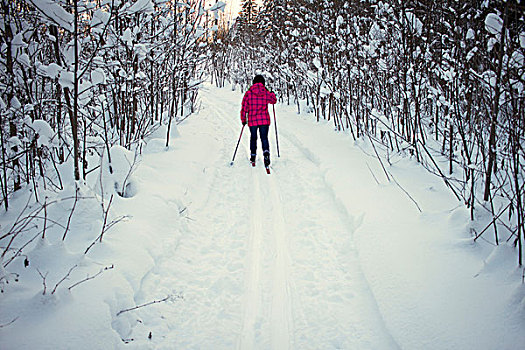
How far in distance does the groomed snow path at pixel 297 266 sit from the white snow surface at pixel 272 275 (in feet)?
0.04

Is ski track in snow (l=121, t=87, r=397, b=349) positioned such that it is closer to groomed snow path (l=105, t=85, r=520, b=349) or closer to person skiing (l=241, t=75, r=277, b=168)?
groomed snow path (l=105, t=85, r=520, b=349)

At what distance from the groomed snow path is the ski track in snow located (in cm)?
1

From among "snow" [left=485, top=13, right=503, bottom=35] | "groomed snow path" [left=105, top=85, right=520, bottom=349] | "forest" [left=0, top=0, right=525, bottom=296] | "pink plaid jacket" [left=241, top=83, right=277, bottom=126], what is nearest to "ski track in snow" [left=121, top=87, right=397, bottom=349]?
"groomed snow path" [left=105, top=85, right=520, bottom=349]

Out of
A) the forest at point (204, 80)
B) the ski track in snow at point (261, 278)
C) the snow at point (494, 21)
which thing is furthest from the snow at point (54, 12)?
the snow at point (494, 21)

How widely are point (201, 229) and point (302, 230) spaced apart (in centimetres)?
137

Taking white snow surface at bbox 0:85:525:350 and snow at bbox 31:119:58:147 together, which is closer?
white snow surface at bbox 0:85:525:350

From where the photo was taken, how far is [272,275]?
3188 mm

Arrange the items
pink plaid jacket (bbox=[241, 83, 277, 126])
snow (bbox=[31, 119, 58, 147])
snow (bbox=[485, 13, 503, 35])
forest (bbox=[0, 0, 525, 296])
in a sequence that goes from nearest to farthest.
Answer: snow (bbox=[485, 13, 503, 35]) < snow (bbox=[31, 119, 58, 147]) < forest (bbox=[0, 0, 525, 296]) < pink plaid jacket (bbox=[241, 83, 277, 126])

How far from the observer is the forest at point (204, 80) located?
2.91 m

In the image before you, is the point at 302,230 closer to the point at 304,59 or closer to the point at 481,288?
the point at 481,288

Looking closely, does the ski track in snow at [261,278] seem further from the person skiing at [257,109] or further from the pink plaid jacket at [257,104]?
the pink plaid jacket at [257,104]

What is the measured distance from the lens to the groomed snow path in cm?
246

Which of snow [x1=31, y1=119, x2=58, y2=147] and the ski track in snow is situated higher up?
snow [x1=31, y1=119, x2=58, y2=147]

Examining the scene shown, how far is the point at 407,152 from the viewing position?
623cm
